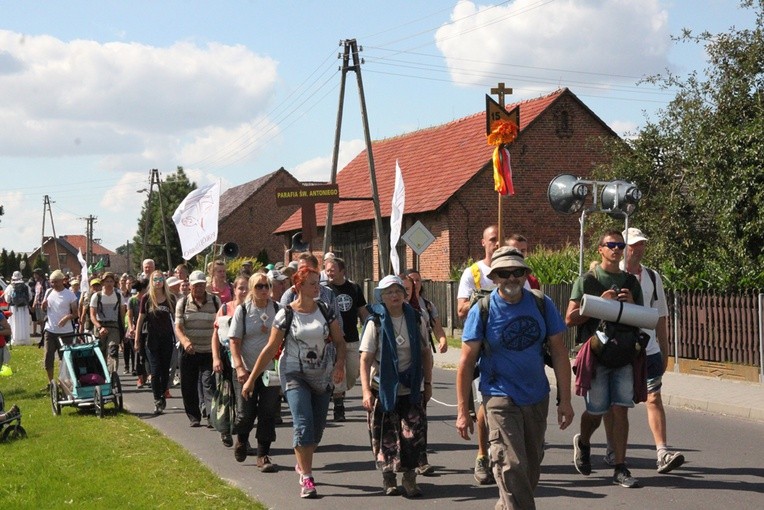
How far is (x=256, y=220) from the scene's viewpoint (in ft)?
241

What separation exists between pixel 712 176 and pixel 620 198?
563 centimetres

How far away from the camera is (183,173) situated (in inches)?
3420

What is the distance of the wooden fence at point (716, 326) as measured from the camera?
17.0 m

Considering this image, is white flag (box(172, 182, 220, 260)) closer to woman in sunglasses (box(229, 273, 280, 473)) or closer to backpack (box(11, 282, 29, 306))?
woman in sunglasses (box(229, 273, 280, 473))

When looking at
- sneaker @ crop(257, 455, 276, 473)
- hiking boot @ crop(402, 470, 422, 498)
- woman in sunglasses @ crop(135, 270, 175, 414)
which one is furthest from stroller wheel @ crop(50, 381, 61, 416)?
hiking boot @ crop(402, 470, 422, 498)

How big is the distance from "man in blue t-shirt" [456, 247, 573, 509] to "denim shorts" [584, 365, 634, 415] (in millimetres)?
1929

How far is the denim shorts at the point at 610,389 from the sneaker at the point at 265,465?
2.82 m

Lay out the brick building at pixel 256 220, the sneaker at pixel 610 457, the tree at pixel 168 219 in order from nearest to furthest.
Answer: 1. the sneaker at pixel 610 457
2. the brick building at pixel 256 220
3. the tree at pixel 168 219

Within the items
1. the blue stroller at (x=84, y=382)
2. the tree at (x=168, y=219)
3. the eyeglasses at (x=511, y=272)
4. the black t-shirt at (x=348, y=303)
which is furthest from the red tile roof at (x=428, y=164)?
the tree at (x=168, y=219)

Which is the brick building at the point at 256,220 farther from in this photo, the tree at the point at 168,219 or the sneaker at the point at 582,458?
the sneaker at the point at 582,458

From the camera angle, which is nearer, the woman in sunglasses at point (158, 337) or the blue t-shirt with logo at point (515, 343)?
the blue t-shirt with logo at point (515, 343)

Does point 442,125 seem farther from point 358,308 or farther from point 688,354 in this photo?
point 358,308

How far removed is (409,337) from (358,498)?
1.25m

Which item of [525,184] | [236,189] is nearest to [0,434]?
[525,184]
